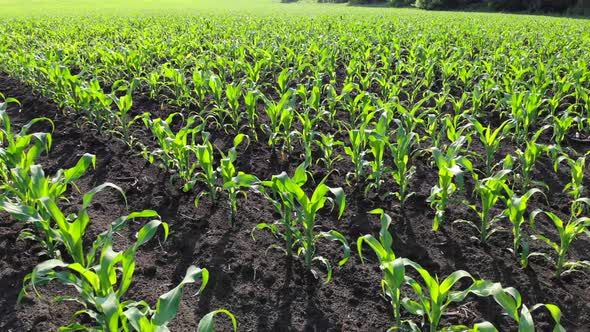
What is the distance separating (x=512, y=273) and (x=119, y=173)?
3.64 meters

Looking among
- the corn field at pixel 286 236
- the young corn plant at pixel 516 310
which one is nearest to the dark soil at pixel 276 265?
the corn field at pixel 286 236

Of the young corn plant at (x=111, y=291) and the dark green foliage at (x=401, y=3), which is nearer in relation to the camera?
the young corn plant at (x=111, y=291)

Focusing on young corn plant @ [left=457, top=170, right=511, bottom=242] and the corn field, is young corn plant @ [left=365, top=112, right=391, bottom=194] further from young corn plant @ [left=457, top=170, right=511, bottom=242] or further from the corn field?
young corn plant @ [left=457, top=170, right=511, bottom=242]

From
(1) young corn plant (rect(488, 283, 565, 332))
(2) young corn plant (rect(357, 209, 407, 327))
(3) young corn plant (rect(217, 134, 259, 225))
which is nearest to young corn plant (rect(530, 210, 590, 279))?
(1) young corn plant (rect(488, 283, 565, 332))

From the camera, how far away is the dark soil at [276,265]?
2619mm

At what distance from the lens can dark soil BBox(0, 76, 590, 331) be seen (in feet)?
8.59

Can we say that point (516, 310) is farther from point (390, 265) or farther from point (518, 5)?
point (518, 5)

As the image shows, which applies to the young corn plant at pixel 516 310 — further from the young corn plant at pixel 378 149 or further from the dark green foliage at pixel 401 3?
the dark green foliage at pixel 401 3

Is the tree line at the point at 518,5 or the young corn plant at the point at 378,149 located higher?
the tree line at the point at 518,5

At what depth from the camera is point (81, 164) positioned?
2.93 m

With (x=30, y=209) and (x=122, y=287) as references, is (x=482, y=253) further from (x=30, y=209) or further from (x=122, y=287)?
(x=30, y=209)

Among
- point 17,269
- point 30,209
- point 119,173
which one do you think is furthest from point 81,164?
point 119,173

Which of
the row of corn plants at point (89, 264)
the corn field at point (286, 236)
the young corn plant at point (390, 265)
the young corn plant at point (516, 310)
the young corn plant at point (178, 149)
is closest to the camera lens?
the young corn plant at point (516, 310)

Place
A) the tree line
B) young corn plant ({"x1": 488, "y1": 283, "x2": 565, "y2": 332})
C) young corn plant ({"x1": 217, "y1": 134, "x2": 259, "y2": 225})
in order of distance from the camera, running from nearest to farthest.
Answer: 1. young corn plant ({"x1": 488, "y1": 283, "x2": 565, "y2": 332})
2. young corn plant ({"x1": 217, "y1": 134, "x2": 259, "y2": 225})
3. the tree line
